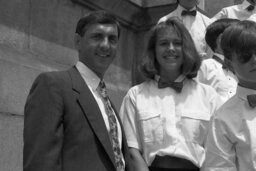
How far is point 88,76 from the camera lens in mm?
3611

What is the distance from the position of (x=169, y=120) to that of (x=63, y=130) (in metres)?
1.05

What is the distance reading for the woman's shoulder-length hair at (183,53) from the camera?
4027mm

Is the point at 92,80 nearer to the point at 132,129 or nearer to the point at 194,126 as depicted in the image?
the point at 132,129

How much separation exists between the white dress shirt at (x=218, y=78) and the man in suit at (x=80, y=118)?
5.32 feet

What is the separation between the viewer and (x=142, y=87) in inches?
162

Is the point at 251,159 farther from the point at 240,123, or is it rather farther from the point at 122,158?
the point at 122,158

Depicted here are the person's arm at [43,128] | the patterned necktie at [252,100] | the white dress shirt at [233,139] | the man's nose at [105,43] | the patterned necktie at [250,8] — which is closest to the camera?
the person's arm at [43,128]

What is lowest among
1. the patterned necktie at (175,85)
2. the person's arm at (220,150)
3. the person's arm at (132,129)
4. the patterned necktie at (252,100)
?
the person's arm at (132,129)

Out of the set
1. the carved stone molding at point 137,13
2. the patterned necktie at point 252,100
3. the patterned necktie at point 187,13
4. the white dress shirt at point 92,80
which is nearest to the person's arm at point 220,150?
the patterned necktie at point 252,100

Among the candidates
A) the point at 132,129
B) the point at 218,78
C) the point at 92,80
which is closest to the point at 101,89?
the point at 92,80

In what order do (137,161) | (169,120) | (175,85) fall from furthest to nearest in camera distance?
(175,85) → (169,120) → (137,161)

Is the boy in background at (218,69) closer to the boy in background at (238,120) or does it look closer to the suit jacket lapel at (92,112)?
the boy in background at (238,120)

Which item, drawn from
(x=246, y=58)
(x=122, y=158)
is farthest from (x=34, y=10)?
(x=246, y=58)

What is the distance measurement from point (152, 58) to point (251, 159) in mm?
1500
